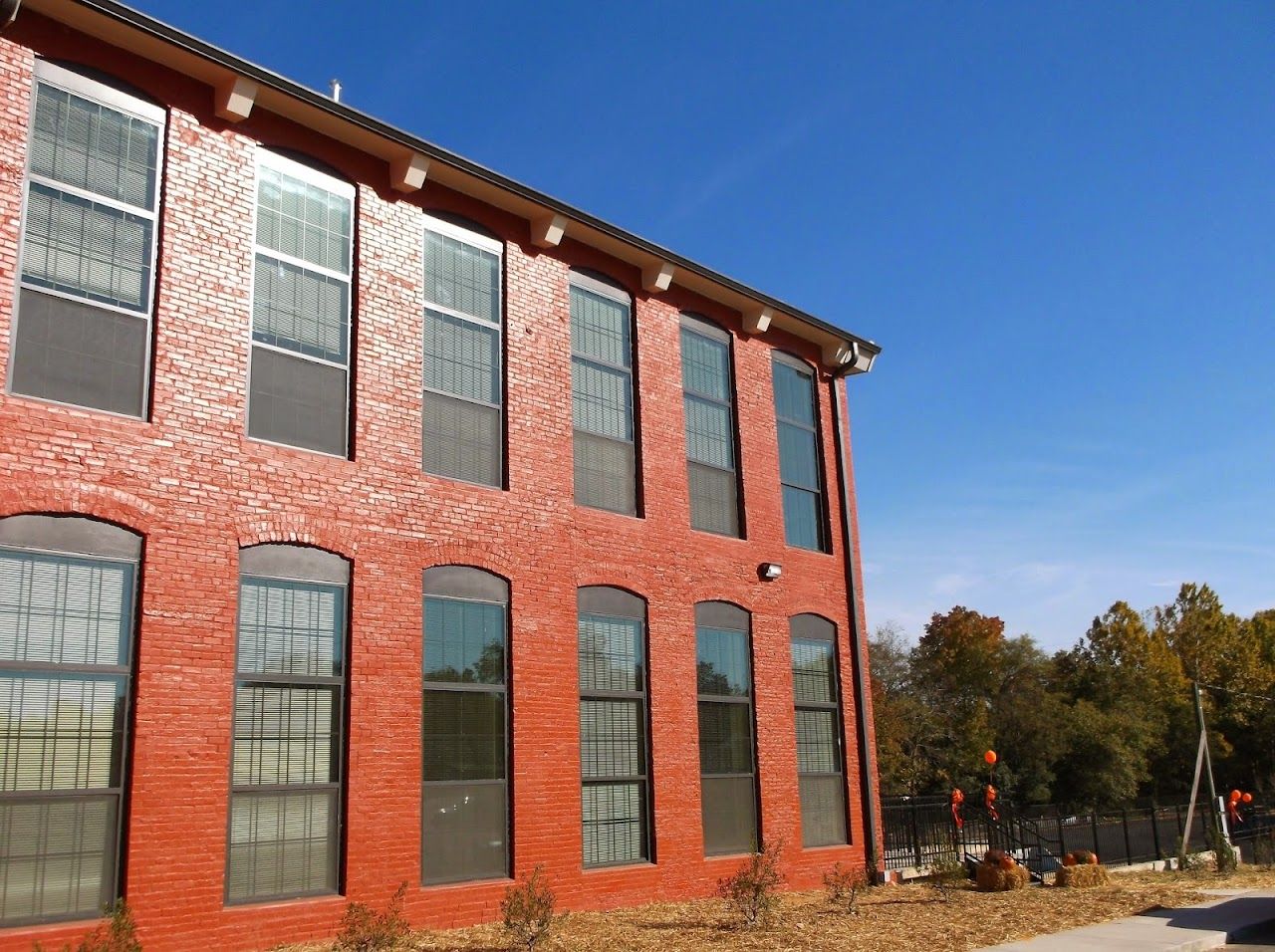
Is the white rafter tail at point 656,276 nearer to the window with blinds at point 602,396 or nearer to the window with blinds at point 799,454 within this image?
the window with blinds at point 602,396

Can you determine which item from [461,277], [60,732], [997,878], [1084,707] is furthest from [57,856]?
[1084,707]

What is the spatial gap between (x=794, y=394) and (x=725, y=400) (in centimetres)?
196

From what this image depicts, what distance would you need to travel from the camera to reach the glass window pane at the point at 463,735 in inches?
506

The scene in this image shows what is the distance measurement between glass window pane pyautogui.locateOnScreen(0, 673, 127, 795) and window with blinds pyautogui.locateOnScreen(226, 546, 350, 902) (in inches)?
46.9

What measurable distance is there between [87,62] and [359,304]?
3.64 meters

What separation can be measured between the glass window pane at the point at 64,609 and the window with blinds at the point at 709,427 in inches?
345

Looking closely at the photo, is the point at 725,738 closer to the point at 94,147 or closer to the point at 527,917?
the point at 527,917

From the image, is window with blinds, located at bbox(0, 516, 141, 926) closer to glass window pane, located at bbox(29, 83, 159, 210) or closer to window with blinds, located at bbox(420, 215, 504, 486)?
glass window pane, located at bbox(29, 83, 159, 210)

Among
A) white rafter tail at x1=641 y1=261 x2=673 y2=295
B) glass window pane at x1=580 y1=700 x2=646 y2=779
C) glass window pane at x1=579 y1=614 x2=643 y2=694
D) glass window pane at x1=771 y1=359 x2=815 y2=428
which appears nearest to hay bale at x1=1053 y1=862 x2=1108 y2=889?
glass window pane at x1=580 y1=700 x2=646 y2=779

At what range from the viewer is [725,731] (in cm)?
1677

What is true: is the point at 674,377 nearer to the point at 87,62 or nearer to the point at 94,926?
the point at 87,62

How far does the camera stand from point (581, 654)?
14.9 metres

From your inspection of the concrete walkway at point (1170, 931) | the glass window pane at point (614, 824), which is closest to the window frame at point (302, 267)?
the glass window pane at point (614, 824)

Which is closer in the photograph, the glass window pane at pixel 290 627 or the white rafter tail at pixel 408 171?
the glass window pane at pixel 290 627
